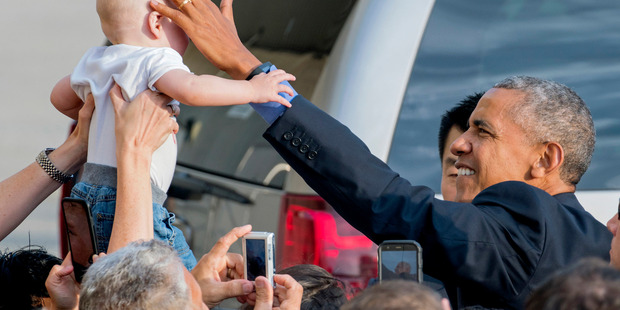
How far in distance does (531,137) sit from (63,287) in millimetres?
1421

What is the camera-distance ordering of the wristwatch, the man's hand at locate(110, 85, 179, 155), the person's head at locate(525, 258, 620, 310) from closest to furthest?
the person's head at locate(525, 258, 620, 310) < the man's hand at locate(110, 85, 179, 155) < the wristwatch

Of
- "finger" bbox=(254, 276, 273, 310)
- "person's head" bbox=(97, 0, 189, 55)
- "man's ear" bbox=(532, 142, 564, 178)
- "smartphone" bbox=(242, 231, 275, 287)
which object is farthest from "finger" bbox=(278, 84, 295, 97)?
"man's ear" bbox=(532, 142, 564, 178)

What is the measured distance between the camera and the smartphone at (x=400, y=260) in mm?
1742

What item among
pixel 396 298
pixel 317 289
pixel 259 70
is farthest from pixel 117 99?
pixel 396 298

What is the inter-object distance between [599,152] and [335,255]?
1.03 meters

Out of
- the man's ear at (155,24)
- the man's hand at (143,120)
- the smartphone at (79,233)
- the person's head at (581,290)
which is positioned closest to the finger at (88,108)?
the man's hand at (143,120)

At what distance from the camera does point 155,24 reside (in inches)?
98.8

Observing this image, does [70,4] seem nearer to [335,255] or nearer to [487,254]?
[335,255]

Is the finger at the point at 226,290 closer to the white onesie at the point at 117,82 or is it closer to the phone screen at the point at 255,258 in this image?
the phone screen at the point at 255,258

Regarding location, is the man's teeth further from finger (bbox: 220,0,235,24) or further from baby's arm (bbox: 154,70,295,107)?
finger (bbox: 220,0,235,24)

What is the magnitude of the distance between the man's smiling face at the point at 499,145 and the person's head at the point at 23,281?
1367mm

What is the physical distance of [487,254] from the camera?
2203 mm

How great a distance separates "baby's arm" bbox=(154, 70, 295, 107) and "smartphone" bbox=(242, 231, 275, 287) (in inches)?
20.7

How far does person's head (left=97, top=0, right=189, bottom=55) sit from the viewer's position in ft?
8.20
